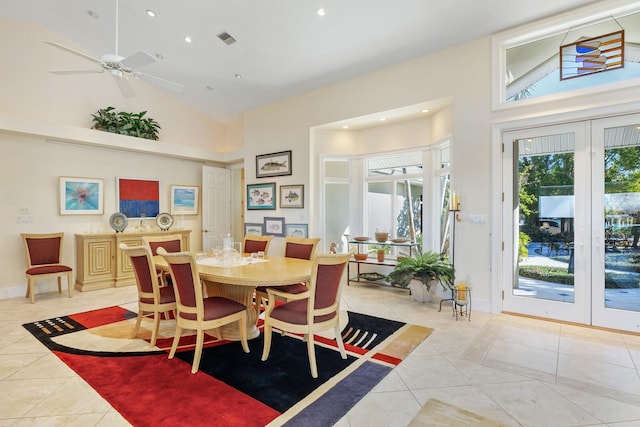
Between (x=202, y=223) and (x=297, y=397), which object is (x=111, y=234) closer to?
(x=202, y=223)

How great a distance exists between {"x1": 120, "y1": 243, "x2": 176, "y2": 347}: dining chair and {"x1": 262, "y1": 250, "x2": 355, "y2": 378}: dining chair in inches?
44.7

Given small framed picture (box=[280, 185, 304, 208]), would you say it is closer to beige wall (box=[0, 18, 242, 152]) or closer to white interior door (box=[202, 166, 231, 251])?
white interior door (box=[202, 166, 231, 251])

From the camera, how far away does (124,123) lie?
19.5 feet

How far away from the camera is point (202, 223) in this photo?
7266 millimetres

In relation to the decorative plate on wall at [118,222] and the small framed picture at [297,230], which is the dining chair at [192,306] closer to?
the small framed picture at [297,230]

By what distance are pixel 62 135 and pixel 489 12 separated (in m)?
6.41

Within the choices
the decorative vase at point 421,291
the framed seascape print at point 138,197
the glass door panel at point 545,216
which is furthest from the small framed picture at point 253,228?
the glass door panel at point 545,216

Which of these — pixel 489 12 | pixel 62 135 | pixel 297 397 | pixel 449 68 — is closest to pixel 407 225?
pixel 449 68

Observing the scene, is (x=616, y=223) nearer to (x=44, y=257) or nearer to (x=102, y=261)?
(x=102, y=261)

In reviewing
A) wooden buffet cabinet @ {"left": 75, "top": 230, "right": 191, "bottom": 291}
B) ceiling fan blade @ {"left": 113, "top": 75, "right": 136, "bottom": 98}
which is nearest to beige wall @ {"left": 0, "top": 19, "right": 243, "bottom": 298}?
wooden buffet cabinet @ {"left": 75, "top": 230, "right": 191, "bottom": 291}

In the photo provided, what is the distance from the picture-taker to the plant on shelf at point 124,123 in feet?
18.8

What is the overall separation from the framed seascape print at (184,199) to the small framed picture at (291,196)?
7.55 feet

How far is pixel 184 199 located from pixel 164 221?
75 cm

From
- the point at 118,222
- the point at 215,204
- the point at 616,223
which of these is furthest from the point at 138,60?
the point at 616,223
